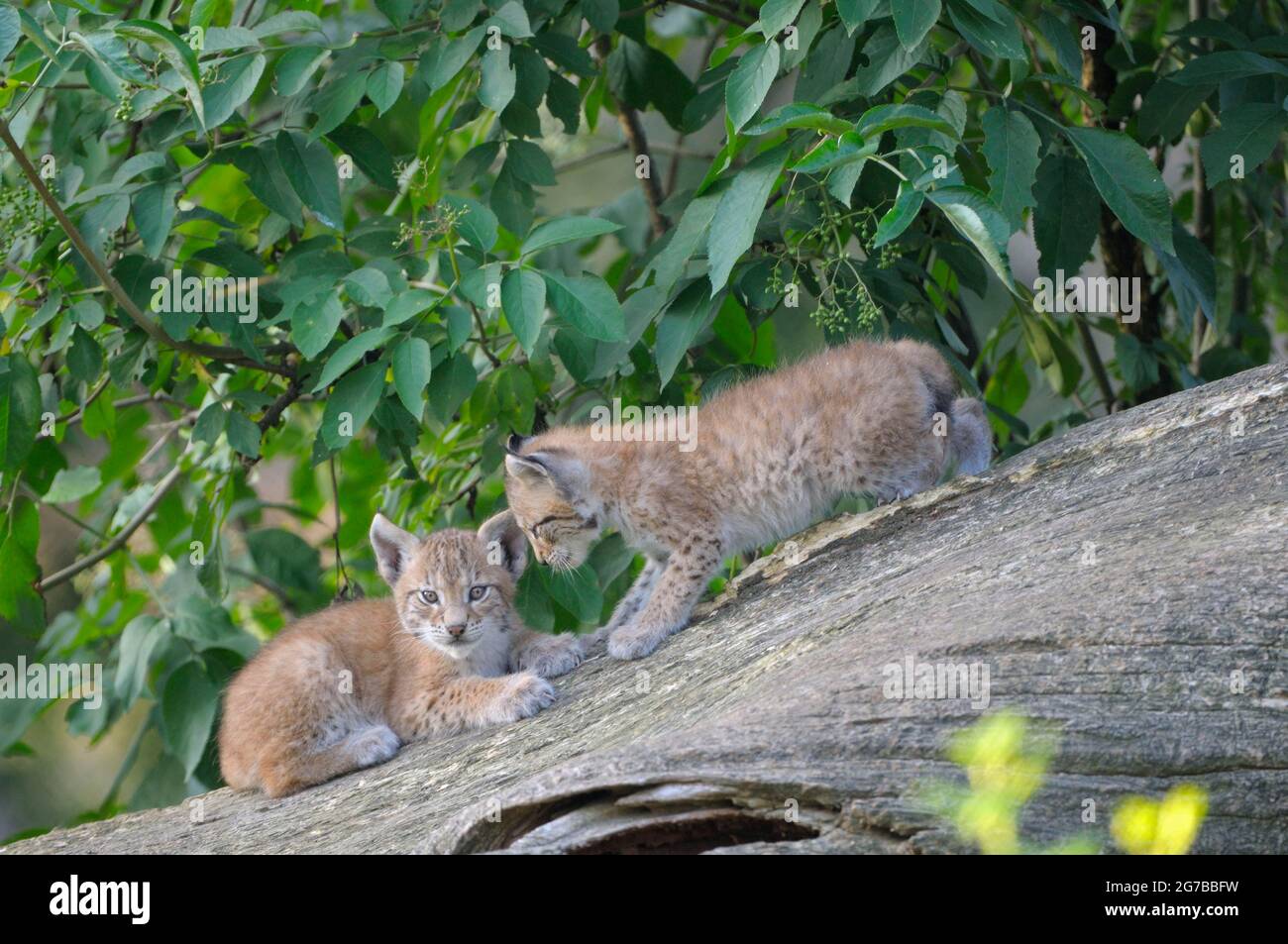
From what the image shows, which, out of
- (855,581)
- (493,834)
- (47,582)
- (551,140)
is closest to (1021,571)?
(855,581)

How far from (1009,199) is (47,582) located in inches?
210

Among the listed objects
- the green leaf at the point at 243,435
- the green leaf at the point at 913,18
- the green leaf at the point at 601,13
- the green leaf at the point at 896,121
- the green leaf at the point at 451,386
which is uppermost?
the green leaf at the point at 601,13

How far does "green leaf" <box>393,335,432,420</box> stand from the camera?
17.5 feet

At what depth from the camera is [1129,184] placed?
5246mm

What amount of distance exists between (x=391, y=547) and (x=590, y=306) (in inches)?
85.3

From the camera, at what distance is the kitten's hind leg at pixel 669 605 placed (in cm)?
611

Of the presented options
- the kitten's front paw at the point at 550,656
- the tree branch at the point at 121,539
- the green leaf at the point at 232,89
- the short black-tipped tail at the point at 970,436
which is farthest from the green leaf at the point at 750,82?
the tree branch at the point at 121,539

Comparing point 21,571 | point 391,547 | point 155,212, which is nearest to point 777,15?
point 155,212

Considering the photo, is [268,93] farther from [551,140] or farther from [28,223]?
[551,140]

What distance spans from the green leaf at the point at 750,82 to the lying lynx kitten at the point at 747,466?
5.95 feet

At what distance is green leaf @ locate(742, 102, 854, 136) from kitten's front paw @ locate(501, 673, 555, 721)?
8.43 feet

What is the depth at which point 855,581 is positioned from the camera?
5.51 metres

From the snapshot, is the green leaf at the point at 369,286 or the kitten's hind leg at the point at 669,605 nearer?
the green leaf at the point at 369,286

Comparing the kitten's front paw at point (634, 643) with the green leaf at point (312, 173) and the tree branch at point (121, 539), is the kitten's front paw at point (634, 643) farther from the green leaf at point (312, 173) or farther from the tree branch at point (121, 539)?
the tree branch at point (121, 539)
